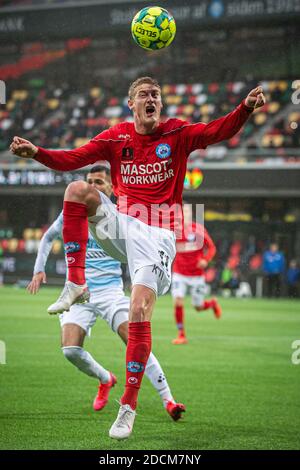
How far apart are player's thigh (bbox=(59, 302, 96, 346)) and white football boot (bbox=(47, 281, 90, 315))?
1.70 metres

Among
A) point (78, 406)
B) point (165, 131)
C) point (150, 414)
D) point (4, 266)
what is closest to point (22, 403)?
point (78, 406)

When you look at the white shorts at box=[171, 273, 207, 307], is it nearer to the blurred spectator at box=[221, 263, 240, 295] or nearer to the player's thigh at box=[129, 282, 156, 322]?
the player's thigh at box=[129, 282, 156, 322]

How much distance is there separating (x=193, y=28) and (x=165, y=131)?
27.5 m

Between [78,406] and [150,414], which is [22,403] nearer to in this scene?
[78,406]

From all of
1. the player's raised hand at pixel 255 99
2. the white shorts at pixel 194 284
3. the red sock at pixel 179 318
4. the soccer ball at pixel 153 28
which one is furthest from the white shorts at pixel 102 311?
the white shorts at pixel 194 284

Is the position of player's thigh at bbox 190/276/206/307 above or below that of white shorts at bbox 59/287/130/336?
below

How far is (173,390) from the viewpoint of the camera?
848cm

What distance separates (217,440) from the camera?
5824 mm

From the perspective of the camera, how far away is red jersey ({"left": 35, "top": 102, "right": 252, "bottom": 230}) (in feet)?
19.9

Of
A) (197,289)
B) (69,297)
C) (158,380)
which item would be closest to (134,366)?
(69,297)

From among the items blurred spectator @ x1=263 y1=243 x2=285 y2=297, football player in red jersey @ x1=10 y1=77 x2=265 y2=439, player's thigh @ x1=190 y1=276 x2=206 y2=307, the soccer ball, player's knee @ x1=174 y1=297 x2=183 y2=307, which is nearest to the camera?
football player in red jersey @ x1=10 y1=77 x2=265 y2=439

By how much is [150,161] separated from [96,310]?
2.10 meters

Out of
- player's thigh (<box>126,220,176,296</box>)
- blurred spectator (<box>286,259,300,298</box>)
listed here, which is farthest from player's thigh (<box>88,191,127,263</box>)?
blurred spectator (<box>286,259,300,298</box>)

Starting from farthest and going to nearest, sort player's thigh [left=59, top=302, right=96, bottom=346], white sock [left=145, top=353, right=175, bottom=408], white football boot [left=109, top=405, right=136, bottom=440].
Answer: player's thigh [left=59, top=302, right=96, bottom=346] < white sock [left=145, top=353, right=175, bottom=408] < white football boot [left=109, top=405, right=136, bottom=440]
